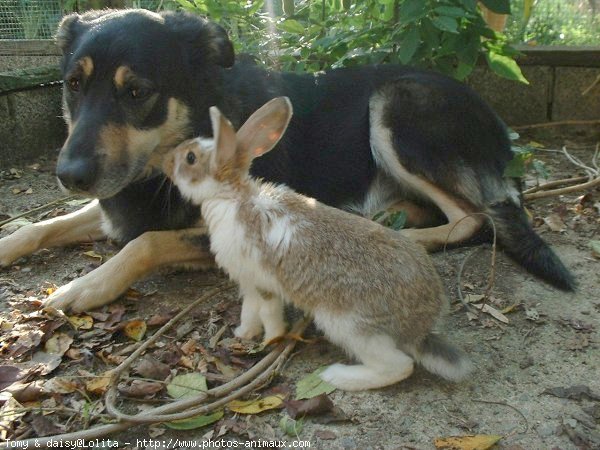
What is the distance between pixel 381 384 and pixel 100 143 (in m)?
1.64

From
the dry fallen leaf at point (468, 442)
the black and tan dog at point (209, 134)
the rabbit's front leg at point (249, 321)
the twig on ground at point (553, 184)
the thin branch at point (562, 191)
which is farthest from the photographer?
the twig on ground at point (553, 184)

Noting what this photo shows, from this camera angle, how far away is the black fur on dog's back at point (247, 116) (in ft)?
9.88

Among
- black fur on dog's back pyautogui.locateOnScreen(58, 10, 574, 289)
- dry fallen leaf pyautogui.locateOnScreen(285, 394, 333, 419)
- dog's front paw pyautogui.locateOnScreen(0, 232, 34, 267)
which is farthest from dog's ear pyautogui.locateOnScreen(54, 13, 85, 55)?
dry fallen leaf pyautogui.locateOnScreen(285, 394, 333, 419)

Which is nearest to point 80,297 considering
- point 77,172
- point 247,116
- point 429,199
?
point 77,172

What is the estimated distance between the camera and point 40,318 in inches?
113

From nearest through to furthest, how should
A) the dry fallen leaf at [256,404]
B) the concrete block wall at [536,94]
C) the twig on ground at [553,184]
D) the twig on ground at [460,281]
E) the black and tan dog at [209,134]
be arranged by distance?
the dry fallen leaf at [256,404]
the twig on ground at [460,281]
the black and tan dog at [209,134]
the twig on ground at [553,184]
the concrete block wall at [536,94]

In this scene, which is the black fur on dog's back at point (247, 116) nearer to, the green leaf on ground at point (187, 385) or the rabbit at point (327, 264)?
the rabbit at point (327, 264)

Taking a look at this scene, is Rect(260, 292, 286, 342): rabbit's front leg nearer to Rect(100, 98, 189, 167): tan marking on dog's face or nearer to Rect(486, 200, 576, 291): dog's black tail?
Rect(100, 98, 189, 167): tan marking on dog's face

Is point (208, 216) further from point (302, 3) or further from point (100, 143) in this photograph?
point (302, 3)

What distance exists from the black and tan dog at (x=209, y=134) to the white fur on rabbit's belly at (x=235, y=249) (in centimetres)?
80

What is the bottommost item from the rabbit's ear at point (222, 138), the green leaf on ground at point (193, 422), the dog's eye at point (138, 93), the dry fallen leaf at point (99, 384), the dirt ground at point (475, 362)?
the dirt ground at point (475, 362)

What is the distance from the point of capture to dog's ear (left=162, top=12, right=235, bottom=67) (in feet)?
10.9

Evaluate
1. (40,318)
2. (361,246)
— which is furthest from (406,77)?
(40,318)

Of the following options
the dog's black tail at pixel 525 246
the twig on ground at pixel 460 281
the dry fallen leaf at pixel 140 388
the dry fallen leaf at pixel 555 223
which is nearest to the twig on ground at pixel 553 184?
the dry fallen leaf at pixel 555 223
